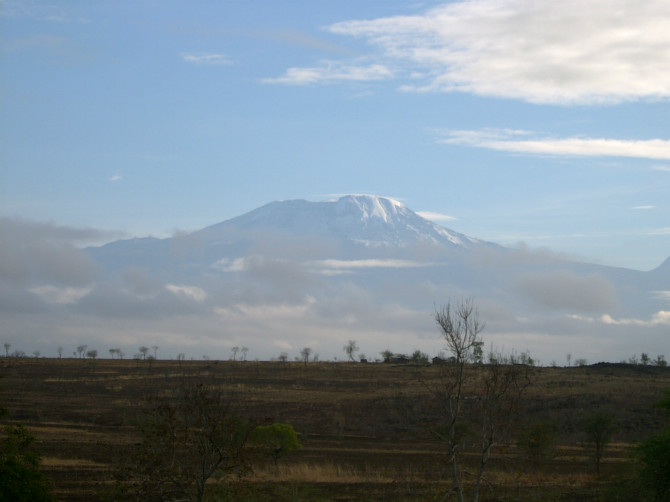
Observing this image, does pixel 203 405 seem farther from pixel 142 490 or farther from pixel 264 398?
pixel 264 398

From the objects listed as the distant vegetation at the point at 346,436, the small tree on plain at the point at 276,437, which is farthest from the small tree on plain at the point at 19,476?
the small tree on plain at the point at 276,437

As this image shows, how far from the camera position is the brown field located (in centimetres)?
2567

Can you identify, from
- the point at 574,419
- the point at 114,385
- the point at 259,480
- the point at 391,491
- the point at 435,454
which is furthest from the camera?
the point at 114,385

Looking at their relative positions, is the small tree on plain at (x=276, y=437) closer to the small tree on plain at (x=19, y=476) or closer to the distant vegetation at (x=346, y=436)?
the distant vegetation at (x=346, y=436)

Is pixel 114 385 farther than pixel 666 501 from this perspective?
Yes

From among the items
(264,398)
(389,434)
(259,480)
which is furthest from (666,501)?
(264,398)

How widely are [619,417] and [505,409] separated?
4185cm

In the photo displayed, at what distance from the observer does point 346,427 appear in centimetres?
5219

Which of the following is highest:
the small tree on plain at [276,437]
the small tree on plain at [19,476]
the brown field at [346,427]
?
the small tree on plain at [19,476]

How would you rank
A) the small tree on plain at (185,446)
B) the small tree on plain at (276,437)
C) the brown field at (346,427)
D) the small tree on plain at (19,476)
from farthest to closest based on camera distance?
1. the small tree on plain at (276,437)
2. the brown field at (346,427)
3. the small tree on plain at (19,476)
4. the small tree on plain at (185,446)

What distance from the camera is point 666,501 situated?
18328 mm

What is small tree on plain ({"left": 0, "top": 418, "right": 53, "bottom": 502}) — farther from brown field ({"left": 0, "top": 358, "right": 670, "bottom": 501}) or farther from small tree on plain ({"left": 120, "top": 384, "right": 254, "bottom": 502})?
brown field ({"left": 0, "top": 358, "right": 670, "bottom": 501})

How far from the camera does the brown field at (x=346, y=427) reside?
25672mm

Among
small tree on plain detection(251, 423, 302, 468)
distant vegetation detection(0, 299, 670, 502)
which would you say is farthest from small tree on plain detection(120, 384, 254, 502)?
small tree on plain detection(251, 423, 302, 468)
